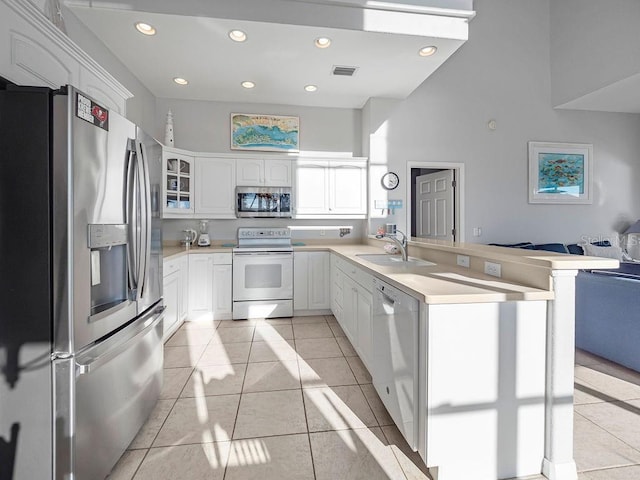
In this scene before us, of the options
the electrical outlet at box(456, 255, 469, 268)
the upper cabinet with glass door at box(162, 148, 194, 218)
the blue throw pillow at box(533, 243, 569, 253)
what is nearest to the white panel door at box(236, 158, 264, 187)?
the upper cabinet with glass door at box(162, 148, 194, 218)

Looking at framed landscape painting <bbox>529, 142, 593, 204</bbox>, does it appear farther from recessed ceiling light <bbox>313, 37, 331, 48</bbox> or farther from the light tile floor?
Result: recessed ceiling light <bbox>313, 37, 331, 48</bbox>

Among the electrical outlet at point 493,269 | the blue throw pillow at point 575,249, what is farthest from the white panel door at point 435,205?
the electrical outlet at point 493,269

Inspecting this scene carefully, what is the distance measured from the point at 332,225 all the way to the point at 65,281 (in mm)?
3601

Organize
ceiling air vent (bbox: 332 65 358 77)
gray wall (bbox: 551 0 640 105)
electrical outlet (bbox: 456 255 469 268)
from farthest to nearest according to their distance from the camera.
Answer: gray wall (bbox: 551 0 640 105), ceiling air vent (bbox: 332 65 358 77), electrical outlet (bbox: 456 255 469 268)

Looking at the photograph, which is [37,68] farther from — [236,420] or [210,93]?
[210,93]

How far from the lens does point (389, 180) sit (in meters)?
4.31

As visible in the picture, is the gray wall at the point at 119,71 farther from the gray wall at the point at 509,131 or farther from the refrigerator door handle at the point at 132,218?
the gray wall at the point at 509,131

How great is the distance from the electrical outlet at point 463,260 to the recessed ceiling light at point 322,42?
2.19 metres

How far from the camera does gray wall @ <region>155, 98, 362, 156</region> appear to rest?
4281mm

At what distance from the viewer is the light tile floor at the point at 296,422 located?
60.3 inches

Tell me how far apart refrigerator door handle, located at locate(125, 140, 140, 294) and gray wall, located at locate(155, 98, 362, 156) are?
2943 mm

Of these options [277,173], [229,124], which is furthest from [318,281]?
[229,124]

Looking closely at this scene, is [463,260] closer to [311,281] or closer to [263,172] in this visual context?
[311,281]

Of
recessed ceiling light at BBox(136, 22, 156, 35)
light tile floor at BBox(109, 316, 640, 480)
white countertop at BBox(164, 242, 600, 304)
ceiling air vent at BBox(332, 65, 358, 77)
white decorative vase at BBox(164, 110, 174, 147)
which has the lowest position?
light tile floor at BBox(109, 316, 640, 480)
